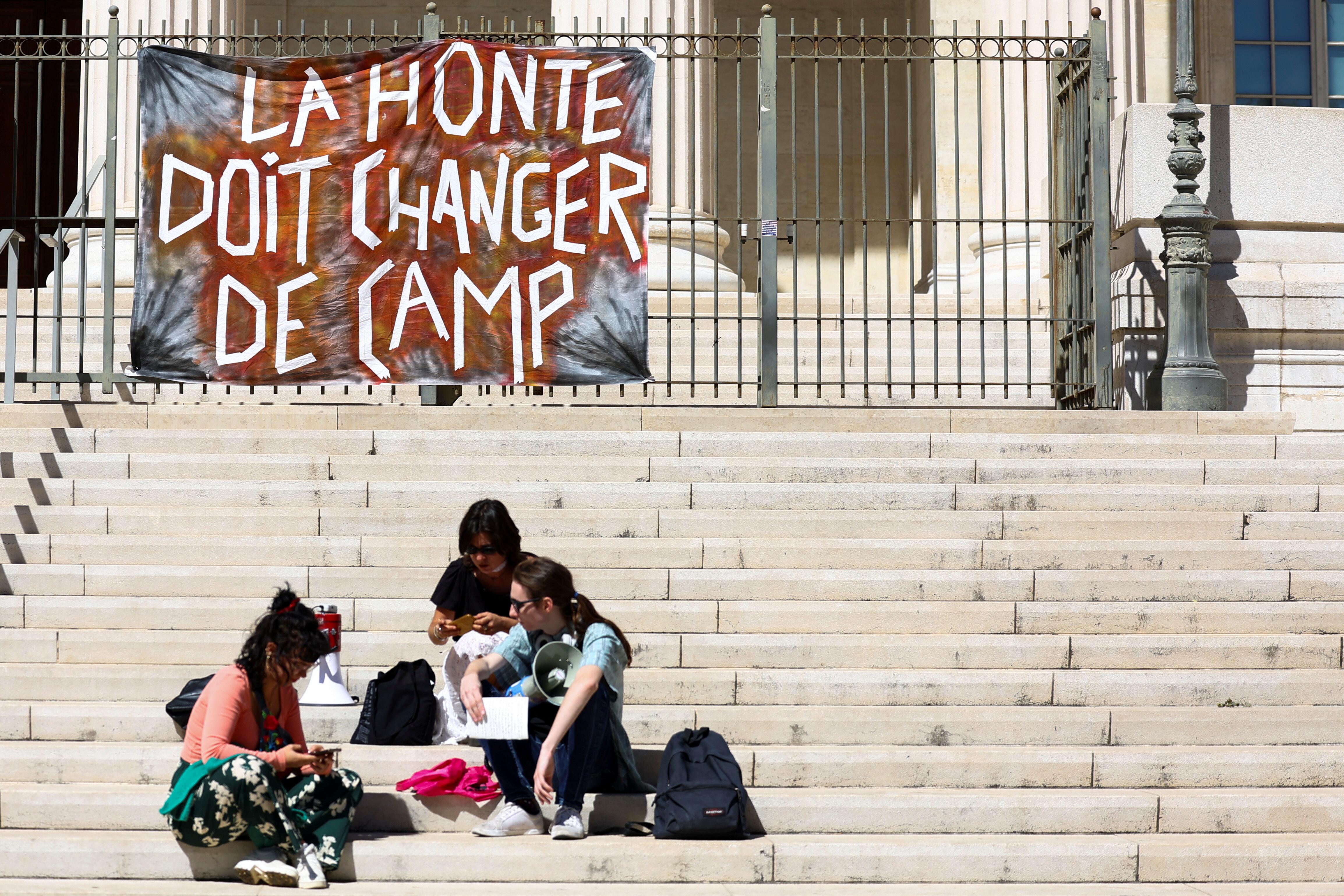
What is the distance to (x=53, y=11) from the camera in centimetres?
1928

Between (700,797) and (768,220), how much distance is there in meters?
5.41

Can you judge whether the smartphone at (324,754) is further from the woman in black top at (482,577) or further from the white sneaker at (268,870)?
the woman in black top at (482,577)

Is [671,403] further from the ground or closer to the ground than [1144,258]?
closer to the ground

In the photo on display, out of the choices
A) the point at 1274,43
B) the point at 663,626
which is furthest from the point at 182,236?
the point at 1274,43

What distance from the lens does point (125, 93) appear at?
15.1 metres

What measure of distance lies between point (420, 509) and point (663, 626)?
164 centimetres

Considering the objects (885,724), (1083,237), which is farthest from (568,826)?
(1083,237)

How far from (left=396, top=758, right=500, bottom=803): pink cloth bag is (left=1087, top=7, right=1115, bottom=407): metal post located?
19.8ft

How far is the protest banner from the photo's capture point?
10.7 metres

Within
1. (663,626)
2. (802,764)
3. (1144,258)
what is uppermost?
(1144,258)

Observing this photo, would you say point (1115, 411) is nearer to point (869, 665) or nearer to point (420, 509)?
point (869, 665)

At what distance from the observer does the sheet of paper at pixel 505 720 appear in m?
6.30

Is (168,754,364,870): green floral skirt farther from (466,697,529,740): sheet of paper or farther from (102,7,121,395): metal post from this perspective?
(102,7,121,395): metal post

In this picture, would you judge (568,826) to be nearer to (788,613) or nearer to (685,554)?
(788,613)
